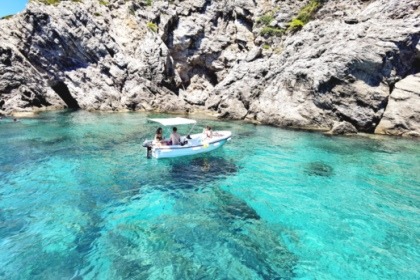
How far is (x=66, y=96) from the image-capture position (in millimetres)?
57969

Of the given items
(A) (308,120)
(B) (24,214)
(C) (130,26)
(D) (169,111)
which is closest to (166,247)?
(B) (24,214)

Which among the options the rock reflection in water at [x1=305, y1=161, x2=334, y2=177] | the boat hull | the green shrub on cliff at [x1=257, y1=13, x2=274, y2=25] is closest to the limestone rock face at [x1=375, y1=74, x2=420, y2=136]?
the rock reflection in water at [x1=305, y1=161, x2=334, y2=177]

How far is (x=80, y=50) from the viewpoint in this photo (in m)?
54.8

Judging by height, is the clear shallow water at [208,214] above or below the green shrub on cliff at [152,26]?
below

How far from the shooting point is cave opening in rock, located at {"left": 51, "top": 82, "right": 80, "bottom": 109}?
5628 centimetres

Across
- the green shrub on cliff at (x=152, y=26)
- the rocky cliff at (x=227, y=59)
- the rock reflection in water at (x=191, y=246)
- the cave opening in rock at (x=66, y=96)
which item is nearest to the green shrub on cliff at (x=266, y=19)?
the rocky cliff at (x=227, y=59)

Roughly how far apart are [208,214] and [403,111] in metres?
29.3

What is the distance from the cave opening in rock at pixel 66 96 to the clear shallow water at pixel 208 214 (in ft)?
113

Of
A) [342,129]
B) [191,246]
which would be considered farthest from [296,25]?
[191,246]

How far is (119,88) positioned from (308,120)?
3718 cm

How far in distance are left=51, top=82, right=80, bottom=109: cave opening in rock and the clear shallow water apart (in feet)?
113

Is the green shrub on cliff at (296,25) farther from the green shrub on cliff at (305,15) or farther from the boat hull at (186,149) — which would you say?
the boat hull at (186,149)

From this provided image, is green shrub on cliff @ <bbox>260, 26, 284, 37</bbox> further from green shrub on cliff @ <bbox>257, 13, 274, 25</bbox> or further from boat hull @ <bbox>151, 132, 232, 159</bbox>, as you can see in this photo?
boat hull @ <bbox>151, 132, 232, 159</bbox>

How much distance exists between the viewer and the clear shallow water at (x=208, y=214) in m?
9.62
